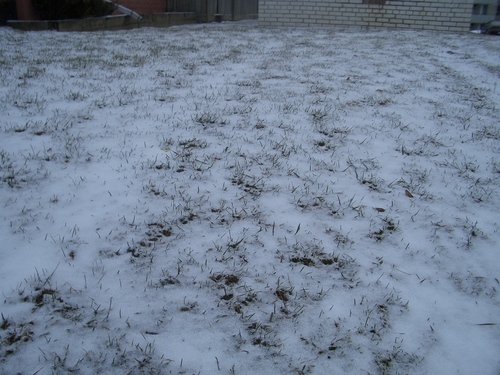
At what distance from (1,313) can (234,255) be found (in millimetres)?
1525

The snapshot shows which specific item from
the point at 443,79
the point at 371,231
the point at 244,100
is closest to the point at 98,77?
the point at 244,100

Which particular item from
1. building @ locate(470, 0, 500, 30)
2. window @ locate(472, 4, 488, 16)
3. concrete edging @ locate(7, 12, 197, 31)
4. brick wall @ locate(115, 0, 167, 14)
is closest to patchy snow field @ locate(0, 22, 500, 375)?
concrete edging @ locate(7, 12, 197, 31)

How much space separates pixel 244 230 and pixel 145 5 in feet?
59.8

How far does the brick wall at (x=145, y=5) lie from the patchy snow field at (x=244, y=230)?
11875 mm

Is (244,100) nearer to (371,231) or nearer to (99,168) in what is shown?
(99,168)

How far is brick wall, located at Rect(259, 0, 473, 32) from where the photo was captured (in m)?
15.0

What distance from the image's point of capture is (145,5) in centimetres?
1725

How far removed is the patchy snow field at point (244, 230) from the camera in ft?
6.45

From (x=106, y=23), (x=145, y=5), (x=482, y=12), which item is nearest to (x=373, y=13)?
(x=145, y=5)

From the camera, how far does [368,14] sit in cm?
1559

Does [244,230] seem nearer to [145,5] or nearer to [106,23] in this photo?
[106,23]

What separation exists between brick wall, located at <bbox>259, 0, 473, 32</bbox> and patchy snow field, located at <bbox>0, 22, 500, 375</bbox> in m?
11.4

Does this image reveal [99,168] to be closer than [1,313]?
No

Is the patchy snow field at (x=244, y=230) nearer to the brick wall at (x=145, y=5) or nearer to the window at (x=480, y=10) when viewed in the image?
the brick wall at (x=145, y=5)
